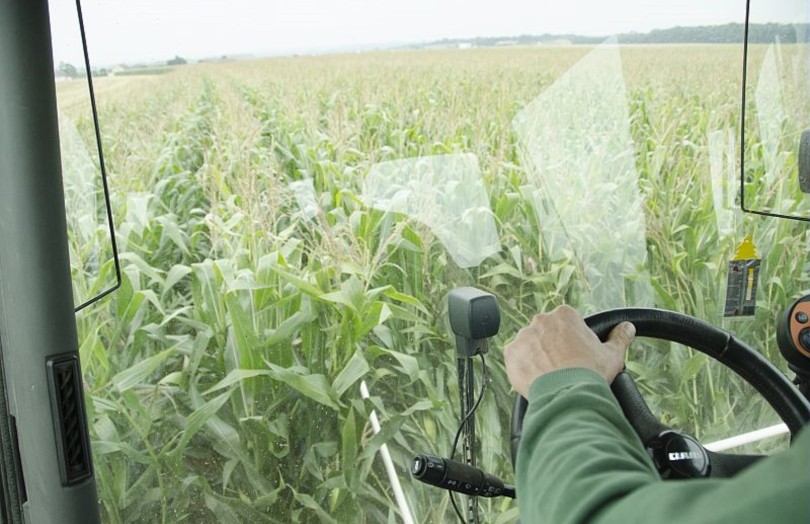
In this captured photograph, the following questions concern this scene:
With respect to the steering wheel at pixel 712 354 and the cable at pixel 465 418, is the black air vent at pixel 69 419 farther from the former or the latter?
the cable at pixel 465 418

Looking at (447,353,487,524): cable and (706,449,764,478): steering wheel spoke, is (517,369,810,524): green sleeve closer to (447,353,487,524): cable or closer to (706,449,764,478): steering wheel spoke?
(706,449,764,478): steering wheel spoke

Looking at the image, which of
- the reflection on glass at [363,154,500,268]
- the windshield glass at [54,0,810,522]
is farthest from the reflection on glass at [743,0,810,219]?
the reflection on glass at [363,154,500,268]

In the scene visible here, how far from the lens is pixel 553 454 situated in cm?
87

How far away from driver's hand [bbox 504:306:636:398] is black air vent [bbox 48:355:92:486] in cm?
71

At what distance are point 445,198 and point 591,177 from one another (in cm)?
47

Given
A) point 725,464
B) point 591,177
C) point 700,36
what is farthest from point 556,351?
point 700,36

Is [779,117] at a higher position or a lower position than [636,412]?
higher

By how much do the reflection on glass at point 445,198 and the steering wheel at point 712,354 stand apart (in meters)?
0.73

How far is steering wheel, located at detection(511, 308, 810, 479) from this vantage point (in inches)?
48.7

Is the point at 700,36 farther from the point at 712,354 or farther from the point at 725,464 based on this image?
the point at 725,464

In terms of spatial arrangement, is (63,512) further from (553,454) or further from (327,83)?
(327,83)

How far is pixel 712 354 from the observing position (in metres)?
→ 1.43

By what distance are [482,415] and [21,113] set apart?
1.30 m

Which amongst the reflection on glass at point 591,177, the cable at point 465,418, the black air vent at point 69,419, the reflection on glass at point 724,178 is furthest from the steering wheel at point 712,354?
the reflection on glass at point 724,178
